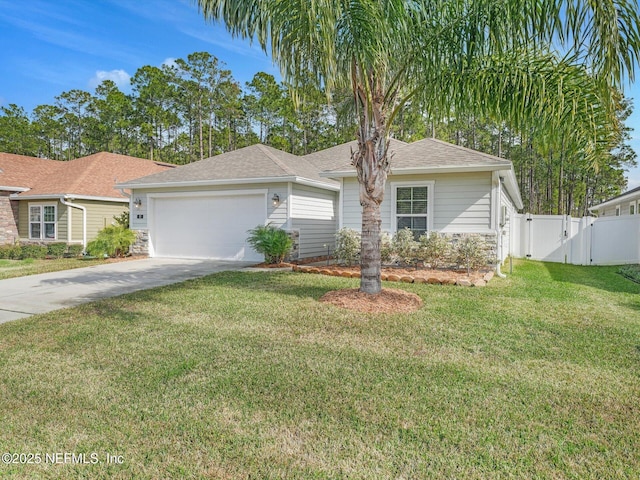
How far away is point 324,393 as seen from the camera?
315 centimetres

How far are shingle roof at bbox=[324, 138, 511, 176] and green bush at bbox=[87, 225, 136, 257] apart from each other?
723 centimetres

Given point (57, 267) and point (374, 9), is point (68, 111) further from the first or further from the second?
point (374, 9)

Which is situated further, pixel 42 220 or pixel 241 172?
pixel 42 220

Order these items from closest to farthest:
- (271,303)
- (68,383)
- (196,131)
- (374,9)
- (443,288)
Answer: (68,383) < (374,9) < (271,303) < (443,288) < (196,131)

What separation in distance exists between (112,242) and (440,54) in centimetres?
1143

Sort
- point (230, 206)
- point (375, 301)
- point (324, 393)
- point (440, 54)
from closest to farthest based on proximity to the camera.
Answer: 1. point (324, 393)
2. point (440, 54)
3. point (375, 301)
4. point (230, 206)

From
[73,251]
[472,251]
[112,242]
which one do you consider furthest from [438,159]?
[73,251]

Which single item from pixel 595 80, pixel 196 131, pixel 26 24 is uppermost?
pixel 196 131

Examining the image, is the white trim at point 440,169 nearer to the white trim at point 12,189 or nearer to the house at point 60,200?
the house at point 60,200

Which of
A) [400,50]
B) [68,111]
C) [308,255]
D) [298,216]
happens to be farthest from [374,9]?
[68,111]

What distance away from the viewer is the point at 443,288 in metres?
7.64

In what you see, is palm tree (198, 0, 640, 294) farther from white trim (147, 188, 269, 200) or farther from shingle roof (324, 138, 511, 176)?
white trim (147, 188, 269, 200)

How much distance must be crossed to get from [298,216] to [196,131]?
2384cm

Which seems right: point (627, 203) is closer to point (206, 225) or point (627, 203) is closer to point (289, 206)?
point (289, 206)
